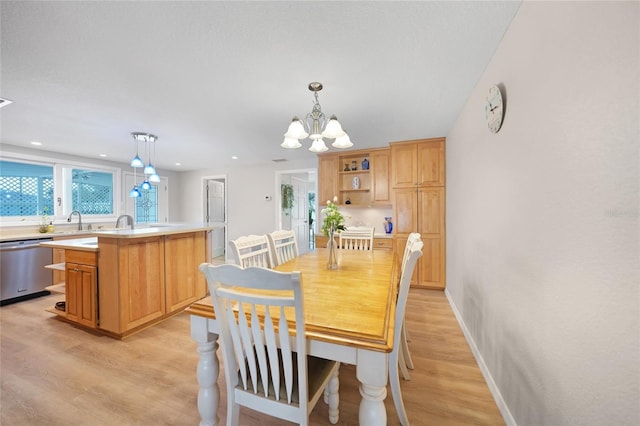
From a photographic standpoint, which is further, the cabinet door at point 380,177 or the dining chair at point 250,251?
the cabinet door at point 380,177

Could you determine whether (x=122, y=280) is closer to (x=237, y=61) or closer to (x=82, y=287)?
(x=82, y=287)

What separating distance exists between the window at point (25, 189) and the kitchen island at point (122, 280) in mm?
2234

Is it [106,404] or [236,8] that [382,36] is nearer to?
[236,8]

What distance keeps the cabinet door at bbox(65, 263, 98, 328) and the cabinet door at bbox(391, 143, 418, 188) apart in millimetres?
4048

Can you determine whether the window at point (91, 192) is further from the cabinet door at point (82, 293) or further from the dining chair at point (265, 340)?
the dining chair at point (265, 340)

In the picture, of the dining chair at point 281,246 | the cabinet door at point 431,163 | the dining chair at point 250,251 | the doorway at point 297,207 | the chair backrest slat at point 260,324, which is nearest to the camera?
the chair backrest slat at point 260,324

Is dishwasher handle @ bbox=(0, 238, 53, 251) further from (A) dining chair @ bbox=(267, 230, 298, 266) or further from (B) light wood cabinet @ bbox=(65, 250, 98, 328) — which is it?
(A) dining chair @ bbox=(267, 230, 298, 266)

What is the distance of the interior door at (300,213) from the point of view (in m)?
5.92

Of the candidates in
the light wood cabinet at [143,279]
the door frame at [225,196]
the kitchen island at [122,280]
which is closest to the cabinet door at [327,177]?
the light wood cabinet at [143,279]

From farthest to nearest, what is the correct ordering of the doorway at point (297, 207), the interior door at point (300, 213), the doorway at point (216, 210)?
the doorway at point (216, 210) < the interior door at point (300, 213) < the doorway at point (297, 207)

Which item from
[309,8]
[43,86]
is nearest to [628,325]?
[309,8]

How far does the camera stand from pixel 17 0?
1.24m

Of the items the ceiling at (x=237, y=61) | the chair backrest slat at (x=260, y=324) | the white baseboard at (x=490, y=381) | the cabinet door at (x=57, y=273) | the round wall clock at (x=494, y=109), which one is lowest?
the white baseboard at (x=490, y=381)

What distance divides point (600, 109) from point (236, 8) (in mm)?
1676
